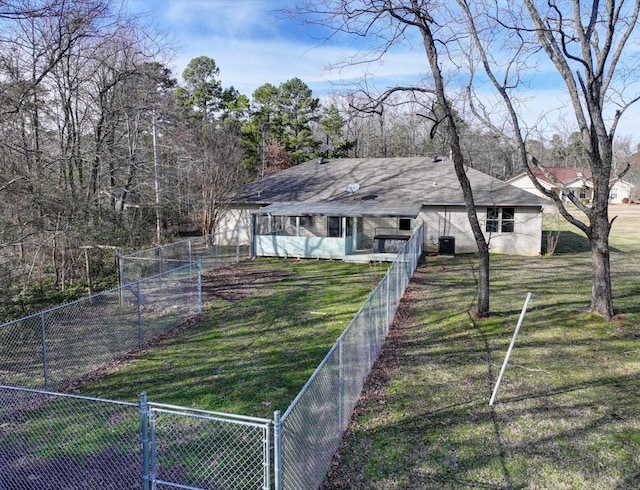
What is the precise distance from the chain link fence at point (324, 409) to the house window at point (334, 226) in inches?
563

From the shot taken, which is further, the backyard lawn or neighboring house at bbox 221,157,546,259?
neighboring house at bbox 221,157,546,259

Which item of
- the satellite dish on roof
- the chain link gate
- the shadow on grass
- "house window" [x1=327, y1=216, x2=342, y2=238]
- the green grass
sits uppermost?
the satellite dish on roof

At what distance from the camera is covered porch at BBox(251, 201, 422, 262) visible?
19.6m

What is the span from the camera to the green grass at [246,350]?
7.20m

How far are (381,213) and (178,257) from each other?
880cm

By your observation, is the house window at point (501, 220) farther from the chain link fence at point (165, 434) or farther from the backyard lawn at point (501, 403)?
the chain link fence at point (165, 434)

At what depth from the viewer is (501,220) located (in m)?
20.8

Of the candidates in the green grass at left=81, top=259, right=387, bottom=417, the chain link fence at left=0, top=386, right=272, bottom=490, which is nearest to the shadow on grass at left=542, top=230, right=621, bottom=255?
the green grass at left=81, top=259, right=387, bottom=417

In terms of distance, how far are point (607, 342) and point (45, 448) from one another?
10.0 m

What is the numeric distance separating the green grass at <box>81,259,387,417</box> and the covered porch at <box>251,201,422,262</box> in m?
4.38

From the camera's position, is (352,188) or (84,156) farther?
(352,188)

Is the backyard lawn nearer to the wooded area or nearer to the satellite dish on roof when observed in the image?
the wooded area

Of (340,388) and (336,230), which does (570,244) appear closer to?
(336,230)

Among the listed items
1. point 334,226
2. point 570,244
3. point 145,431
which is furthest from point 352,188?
point 145,431
